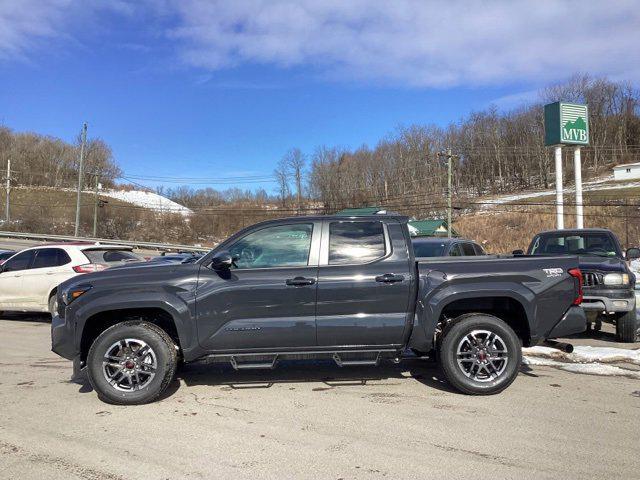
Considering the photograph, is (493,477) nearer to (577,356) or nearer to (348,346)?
(348,346)

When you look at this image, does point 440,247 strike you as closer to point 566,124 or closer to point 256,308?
point 256,308

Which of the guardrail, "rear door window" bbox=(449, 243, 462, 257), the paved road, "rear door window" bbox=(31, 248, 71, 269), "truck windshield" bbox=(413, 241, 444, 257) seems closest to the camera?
the paved road

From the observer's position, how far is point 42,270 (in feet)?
35.2

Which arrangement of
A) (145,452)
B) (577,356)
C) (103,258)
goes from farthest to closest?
(103,258)
(577,356)
(145,452)

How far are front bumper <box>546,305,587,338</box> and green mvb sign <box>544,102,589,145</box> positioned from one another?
27.1 m

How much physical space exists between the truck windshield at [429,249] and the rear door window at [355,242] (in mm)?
4749

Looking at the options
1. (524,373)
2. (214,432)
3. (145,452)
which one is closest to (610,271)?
(524,373)

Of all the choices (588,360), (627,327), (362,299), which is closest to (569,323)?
(588,360)

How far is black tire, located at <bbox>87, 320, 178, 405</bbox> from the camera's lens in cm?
508

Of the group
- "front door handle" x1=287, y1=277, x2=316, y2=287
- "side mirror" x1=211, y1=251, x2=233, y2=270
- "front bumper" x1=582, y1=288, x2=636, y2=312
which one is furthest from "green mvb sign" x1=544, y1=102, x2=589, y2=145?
"side mirror" x1=211, y1=251, x2=233, y2=270

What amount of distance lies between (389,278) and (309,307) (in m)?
0.89

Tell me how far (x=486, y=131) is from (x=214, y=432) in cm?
9945

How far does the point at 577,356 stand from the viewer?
706 centimetres

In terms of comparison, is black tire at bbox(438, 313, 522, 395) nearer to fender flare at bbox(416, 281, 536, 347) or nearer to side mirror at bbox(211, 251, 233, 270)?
fender flare at bbox(416, 281, 536, 347)
